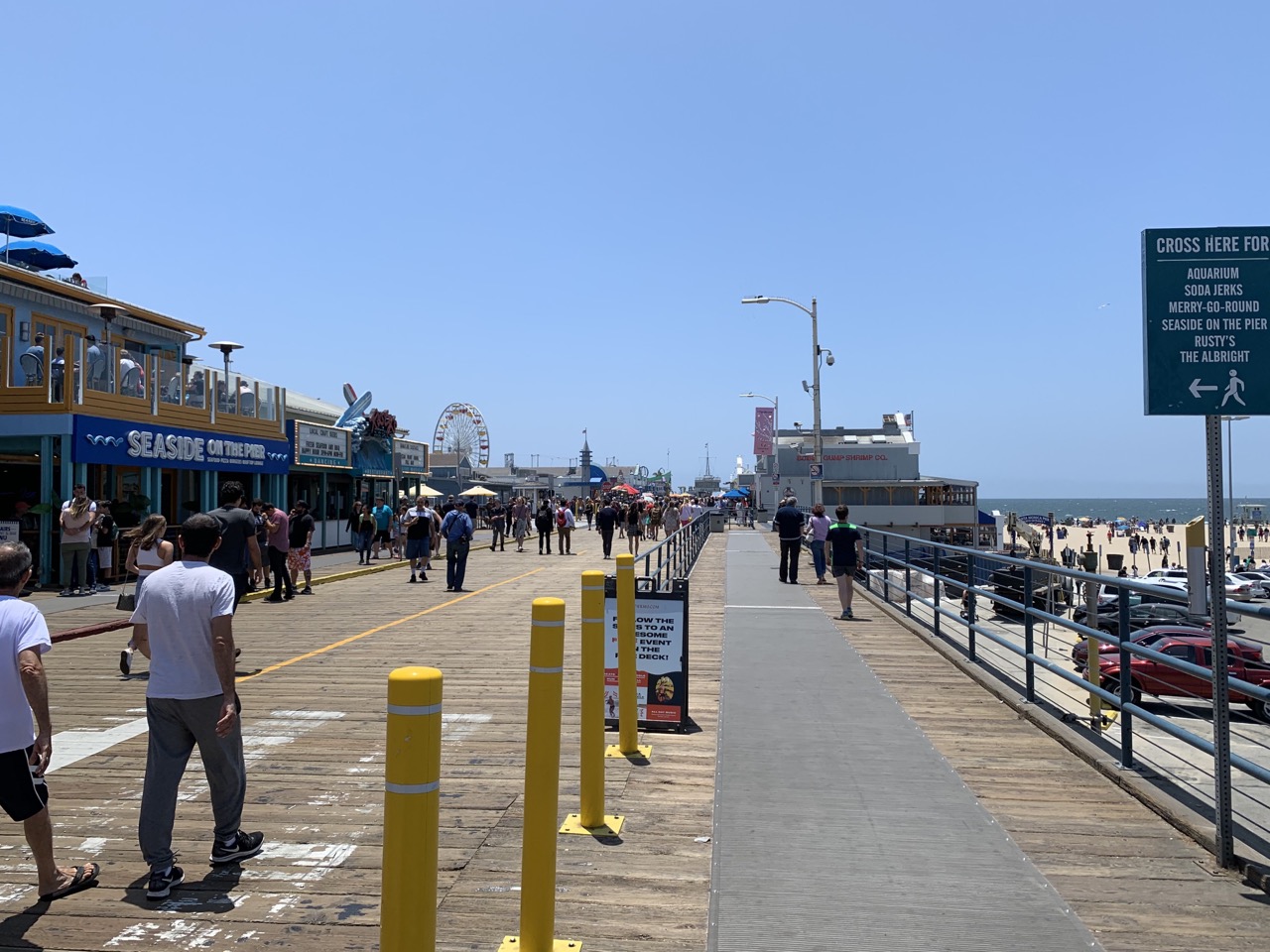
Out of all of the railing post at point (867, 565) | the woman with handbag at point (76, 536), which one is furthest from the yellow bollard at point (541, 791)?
the woman with handbag at point (76, 536)

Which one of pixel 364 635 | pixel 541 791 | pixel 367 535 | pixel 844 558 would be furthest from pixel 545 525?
pixel 541 791

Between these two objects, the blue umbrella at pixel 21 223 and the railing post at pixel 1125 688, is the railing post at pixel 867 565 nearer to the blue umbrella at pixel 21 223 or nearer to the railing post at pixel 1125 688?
the railing post at pixel 1125 688

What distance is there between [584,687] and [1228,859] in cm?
320

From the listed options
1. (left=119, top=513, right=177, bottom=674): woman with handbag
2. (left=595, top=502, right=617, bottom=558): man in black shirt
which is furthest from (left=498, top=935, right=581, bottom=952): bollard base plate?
(left=595, top=502, right=617, bottom=558): man in black shirt

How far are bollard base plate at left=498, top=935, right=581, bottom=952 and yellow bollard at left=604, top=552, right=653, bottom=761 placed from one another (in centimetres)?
253

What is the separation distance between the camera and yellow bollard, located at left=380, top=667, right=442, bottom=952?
2637 mm

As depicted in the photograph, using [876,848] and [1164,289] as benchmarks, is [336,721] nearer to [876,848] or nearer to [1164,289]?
[876,848]

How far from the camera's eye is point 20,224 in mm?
28969

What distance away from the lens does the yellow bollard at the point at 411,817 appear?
2.64 m

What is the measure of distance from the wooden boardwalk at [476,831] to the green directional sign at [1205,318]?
2.24 metres

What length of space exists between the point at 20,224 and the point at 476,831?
101 ft

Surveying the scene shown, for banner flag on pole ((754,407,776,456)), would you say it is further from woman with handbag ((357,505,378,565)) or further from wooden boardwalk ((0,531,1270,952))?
wooden boardwalk ((0,531,1270,952))

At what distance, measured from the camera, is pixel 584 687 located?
5215mm

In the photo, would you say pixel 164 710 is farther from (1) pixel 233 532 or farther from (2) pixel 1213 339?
(1) pixel 233 532
